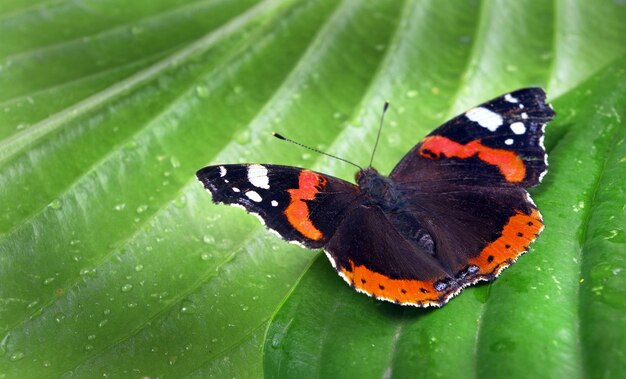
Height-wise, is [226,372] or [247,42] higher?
[247,42]

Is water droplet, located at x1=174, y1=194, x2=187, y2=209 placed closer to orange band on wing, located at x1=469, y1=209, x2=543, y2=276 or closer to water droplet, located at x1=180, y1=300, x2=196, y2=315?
water droplet, located at x1=180, y1=300, x2=196, y2=315

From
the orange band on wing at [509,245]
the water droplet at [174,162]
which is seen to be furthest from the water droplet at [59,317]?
the orange band on wing at [509,245]

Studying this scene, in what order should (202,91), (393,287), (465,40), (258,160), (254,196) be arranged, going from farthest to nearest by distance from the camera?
(465,40) < (202,91) < (258,160) < (254,196) < (393,287)

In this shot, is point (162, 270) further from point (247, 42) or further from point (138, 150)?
point (247, 42)

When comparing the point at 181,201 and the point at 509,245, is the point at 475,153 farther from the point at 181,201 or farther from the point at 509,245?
the point at 181,201

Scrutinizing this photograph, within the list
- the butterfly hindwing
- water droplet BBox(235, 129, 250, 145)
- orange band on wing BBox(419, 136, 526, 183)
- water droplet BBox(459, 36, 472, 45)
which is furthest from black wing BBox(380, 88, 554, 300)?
water droplet BBox(459, 36, 472, 45)

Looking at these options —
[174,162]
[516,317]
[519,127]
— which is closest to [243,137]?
[174,162]

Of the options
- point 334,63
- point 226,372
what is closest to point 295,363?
point 226,372
